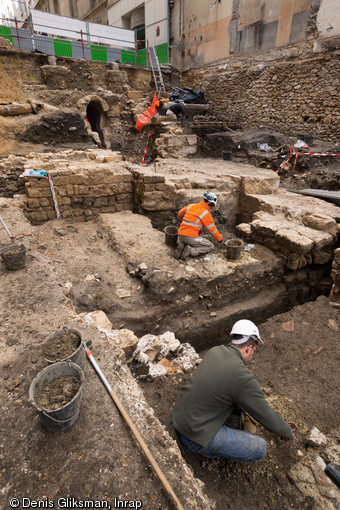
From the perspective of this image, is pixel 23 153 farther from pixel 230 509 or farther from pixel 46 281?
pixel 230 509

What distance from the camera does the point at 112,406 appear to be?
6.75 ft

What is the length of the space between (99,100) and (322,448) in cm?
1392

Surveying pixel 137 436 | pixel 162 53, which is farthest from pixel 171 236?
pixel 162 53

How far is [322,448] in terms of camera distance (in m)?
2.43

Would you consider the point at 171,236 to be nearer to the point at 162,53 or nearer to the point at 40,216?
the point at 40,216

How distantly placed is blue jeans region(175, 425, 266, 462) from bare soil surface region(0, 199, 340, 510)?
0.17 meters

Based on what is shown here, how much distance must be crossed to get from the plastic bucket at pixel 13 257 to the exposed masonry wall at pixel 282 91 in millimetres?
10226

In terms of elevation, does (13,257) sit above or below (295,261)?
above

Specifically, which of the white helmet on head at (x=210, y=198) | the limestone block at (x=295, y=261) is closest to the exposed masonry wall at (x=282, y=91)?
the limestone block at (x=295, y=261)

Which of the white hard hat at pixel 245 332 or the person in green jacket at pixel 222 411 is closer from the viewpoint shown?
the person in green jacket at pixel 222 411

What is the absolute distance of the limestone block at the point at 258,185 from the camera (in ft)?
22.5

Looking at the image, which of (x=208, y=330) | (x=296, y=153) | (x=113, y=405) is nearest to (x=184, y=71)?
(x=296, y=153)

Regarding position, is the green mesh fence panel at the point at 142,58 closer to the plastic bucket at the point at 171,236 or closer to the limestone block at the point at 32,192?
the limestone block at the point at 32,192

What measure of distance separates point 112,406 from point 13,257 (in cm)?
245
